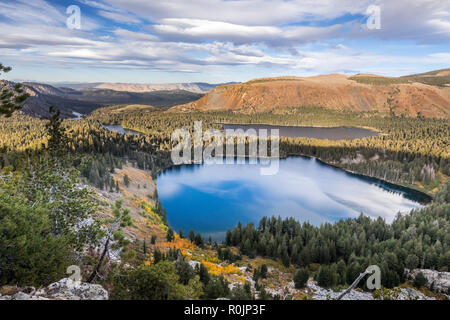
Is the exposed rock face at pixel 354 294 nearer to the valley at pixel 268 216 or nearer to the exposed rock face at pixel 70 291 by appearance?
the valley at pixel 268 216

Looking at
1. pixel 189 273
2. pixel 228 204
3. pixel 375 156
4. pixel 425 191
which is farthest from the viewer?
pixel 375 156

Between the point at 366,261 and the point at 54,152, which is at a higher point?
the point at 54,152

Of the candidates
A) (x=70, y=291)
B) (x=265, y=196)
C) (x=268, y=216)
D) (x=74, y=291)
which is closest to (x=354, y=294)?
(x=74, y=291)

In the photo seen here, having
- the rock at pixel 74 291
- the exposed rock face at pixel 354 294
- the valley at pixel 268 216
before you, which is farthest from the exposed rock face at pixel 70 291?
the exposed rock face at pixel 354 294

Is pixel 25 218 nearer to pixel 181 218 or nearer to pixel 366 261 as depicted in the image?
pixel 366 261
